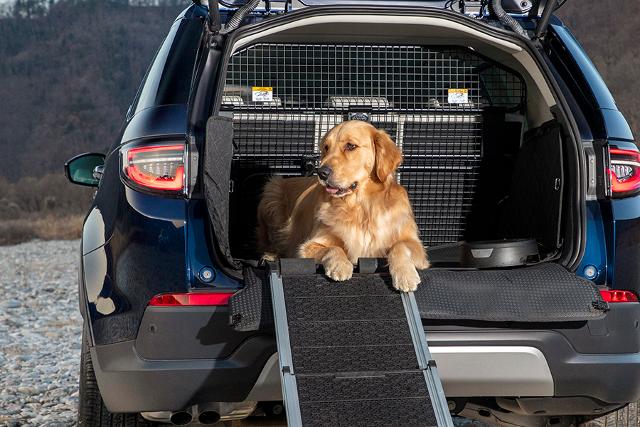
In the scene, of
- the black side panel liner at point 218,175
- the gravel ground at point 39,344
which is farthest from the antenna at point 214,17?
the gravel ground at point 39,344

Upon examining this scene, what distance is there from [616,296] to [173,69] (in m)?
1.95

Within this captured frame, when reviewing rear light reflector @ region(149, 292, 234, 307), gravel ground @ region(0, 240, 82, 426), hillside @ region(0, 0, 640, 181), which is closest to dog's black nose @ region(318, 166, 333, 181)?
rear light reflector @ region(149, 292, 234, 307)

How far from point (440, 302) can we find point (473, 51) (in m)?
1.94

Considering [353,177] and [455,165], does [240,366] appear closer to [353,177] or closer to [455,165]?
[353,177]

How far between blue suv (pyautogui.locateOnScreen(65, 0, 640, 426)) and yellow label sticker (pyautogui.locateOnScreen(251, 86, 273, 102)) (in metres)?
0.21

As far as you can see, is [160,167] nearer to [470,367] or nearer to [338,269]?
[338,269]

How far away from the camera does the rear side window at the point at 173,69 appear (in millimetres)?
4195

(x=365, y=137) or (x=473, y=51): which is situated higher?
(x=473, y=51)

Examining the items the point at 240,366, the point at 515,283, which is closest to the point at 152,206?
the point at 240,366

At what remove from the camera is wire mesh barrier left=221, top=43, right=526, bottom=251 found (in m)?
5.42

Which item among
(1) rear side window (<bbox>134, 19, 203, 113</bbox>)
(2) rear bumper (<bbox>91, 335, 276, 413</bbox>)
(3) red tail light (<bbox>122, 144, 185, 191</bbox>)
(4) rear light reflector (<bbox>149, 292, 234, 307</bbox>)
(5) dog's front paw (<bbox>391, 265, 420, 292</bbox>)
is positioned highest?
(1) rear side window (<bbox>134, 19, 203, 113</bbox>)

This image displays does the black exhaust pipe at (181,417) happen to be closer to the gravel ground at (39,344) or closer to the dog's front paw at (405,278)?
the dog's front paw at (405,278)

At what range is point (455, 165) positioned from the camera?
559 cm

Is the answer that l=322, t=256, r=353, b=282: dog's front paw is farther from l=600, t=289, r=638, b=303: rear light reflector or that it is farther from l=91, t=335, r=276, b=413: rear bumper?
l=600, t=289, r=638, b=303: rear light reflector
